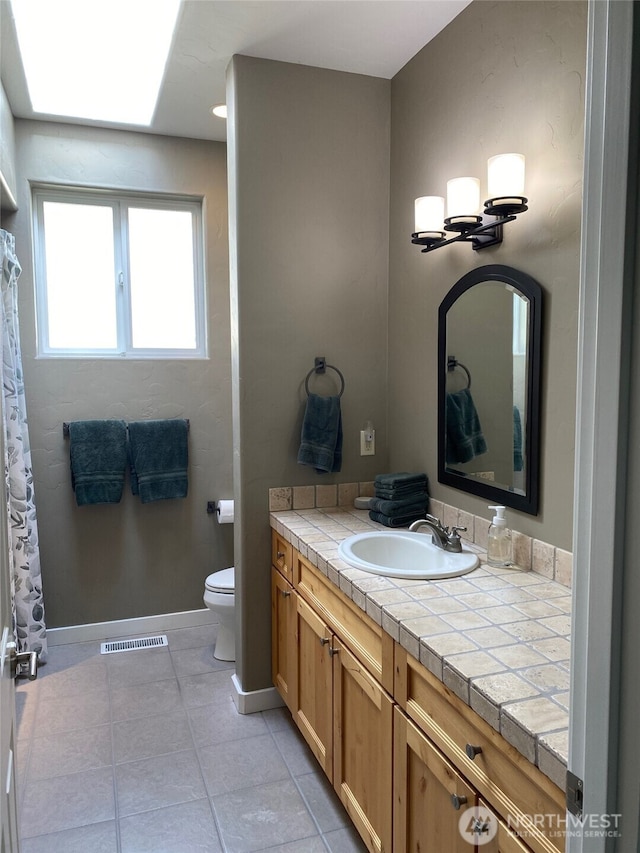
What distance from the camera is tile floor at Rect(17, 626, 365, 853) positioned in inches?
76.6

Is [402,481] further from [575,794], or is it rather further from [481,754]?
[575,794]

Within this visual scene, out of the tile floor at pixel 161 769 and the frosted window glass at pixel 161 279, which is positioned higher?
the frosted window glass at pixel 161 279

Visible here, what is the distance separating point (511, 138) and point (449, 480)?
1161 mm

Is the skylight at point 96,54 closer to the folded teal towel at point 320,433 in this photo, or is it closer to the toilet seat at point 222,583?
the folded teal towel at point 320,433

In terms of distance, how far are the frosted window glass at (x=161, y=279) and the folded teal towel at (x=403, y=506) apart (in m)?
1.68

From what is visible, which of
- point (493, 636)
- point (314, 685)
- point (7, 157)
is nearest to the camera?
point (493, 636)

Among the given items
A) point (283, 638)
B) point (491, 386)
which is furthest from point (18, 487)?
point (491, 386)

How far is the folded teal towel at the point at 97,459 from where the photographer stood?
3172mm

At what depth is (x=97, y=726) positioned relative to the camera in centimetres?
256

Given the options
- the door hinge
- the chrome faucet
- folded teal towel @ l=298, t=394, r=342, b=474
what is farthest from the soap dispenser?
the door hinge

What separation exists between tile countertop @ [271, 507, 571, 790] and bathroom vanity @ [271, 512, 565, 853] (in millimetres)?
21

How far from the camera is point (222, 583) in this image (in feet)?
10.2

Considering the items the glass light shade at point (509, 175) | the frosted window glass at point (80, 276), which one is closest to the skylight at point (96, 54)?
the frosted window glass at point (80, 276)

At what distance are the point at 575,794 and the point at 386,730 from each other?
0.96 meters
